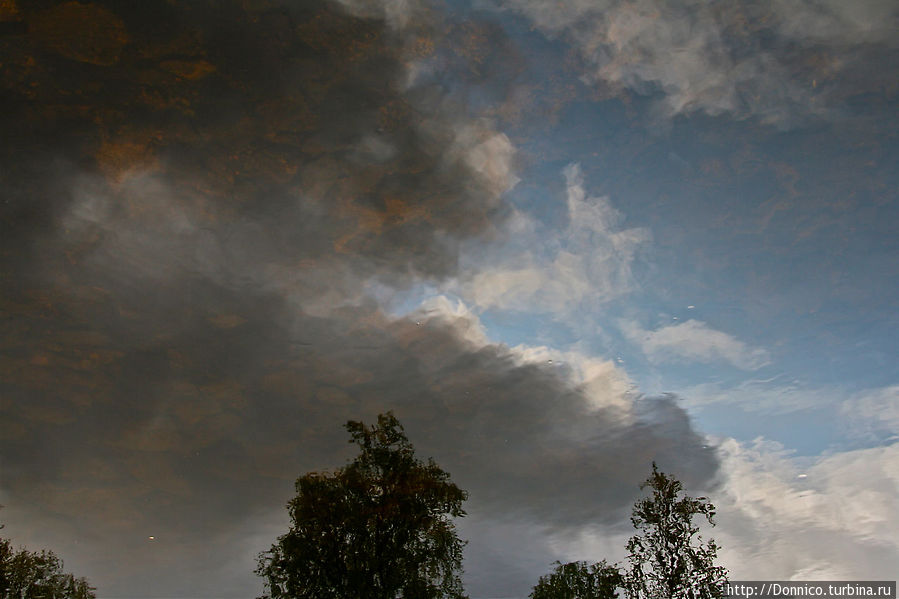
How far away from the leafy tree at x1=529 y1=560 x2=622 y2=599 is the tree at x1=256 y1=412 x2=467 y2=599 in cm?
→ 2518

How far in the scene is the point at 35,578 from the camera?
44969 mm

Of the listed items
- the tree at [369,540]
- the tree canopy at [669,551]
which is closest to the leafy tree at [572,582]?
the tree canopy at [669,551]

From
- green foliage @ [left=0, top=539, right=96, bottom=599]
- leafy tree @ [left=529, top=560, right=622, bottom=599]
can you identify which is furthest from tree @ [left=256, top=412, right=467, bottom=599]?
leafy tree @ [left=529, top=560, right=622, bottom=599]

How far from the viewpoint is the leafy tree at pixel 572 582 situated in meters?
55.4

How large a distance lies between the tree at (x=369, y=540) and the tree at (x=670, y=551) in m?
12.6

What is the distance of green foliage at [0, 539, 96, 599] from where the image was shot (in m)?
42.4

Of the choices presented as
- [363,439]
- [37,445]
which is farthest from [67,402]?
[363,439]

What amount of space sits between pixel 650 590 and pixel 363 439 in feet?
72.6

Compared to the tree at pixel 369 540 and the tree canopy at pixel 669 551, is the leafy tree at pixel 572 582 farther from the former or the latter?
the tree at pixel 369 540

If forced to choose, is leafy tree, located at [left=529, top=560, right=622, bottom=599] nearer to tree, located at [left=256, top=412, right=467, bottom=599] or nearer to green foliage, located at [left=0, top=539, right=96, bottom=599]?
tree, located at [left=256, top=412, right=467, bottom=599]

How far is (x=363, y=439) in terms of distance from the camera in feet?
125

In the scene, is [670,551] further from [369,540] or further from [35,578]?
[35,578]

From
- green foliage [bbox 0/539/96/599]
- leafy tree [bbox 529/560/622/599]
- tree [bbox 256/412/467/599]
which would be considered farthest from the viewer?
leafy tree [bbox 529/560/622/599]

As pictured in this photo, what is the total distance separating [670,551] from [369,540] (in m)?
20.3
